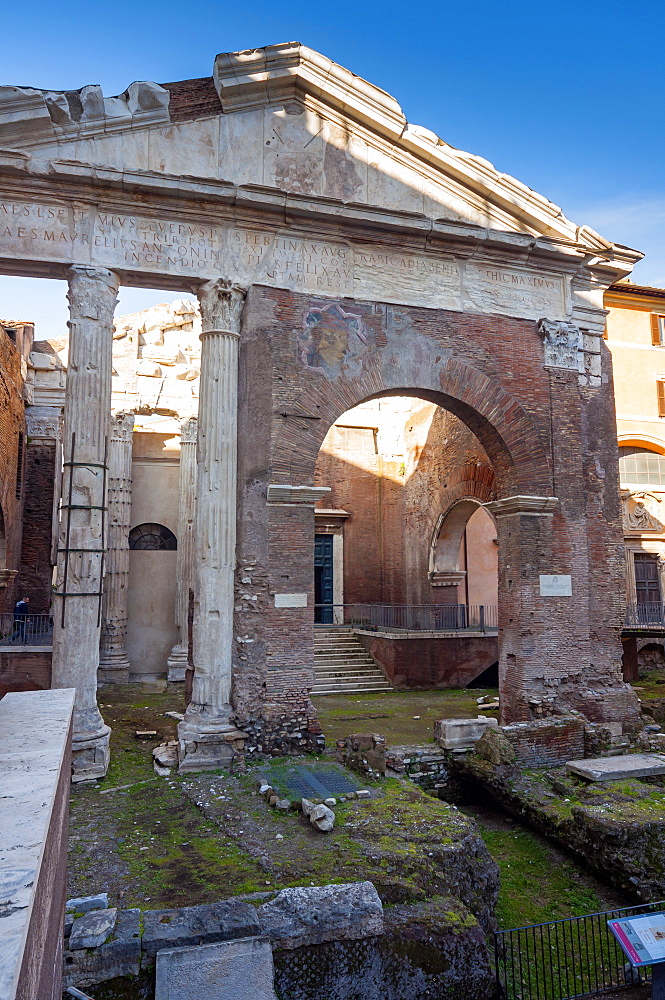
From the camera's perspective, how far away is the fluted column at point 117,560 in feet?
48.8

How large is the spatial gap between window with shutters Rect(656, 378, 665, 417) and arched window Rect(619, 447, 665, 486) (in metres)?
1.94

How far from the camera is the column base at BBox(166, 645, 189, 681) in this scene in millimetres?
14984

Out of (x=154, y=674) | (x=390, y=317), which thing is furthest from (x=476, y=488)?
(x=154, y=674)

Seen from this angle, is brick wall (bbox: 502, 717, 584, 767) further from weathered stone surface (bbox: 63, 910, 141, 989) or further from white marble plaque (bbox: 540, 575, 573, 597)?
weathered stone surface (bbox: 63, 910, 141, 989)

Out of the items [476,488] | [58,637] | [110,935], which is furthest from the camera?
[476,488]

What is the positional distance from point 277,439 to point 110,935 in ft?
19.2

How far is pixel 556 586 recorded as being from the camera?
10203mm

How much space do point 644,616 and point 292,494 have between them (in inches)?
478

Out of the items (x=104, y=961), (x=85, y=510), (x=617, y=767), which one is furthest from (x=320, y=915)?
(x=617, y=767)

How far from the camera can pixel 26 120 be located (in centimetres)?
824

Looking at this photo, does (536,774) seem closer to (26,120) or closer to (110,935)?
(110,935)


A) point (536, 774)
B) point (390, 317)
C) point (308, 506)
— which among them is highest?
point (390, 317)

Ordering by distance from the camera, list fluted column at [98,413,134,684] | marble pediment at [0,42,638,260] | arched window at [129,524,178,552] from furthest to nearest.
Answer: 1. arched window at [129,524,178,552]
2. fluted column at [98,413,134,684]
3. marble pediment at [0,42,638,260]

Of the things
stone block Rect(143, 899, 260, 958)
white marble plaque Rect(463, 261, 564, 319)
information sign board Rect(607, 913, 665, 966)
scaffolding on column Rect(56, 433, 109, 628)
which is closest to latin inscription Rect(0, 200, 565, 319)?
white marble plaque Rect(463, 261, 564, 319)
